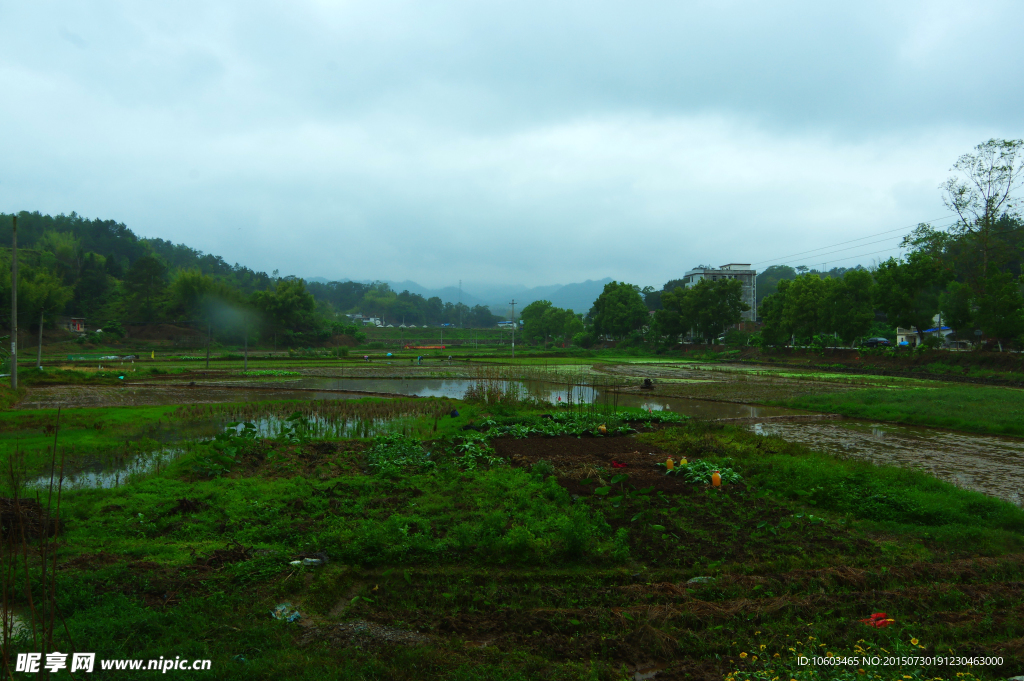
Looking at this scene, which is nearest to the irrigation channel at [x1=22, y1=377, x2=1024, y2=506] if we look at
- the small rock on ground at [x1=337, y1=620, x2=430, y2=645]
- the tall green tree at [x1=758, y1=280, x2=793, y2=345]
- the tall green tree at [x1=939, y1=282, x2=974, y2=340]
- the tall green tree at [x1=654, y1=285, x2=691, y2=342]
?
the small rock on ground at [x1=337, y1=620, x2=430, y2=645]

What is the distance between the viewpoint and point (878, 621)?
183 inches

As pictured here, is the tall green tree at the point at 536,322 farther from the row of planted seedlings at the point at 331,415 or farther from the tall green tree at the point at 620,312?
the row of planted seedlings at the point at 331,415

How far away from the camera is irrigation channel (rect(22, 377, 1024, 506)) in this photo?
33.1ft

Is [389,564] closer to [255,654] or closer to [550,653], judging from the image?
[255,654]

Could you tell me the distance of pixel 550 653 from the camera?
14.0 feet

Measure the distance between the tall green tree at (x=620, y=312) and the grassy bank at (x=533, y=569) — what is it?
2648 inches

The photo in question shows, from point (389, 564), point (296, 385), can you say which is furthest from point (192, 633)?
point (296, 385)

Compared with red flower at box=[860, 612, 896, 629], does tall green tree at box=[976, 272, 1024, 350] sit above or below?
above

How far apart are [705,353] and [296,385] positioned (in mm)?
48456

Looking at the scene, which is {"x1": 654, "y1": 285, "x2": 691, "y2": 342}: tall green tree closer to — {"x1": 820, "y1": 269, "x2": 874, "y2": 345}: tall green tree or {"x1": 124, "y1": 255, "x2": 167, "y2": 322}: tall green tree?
{"x1": 820, "y1": 269, "x2": 874, "y2": 345}: tall green tree

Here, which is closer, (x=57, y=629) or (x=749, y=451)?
(x=57, y=629)

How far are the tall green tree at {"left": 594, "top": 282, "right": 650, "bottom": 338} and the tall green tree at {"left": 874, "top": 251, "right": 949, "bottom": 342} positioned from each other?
36.3 m

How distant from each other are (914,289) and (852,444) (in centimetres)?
3372

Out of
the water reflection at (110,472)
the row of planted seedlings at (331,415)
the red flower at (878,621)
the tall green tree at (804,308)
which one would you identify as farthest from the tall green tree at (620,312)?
the red flower at (878,621)
